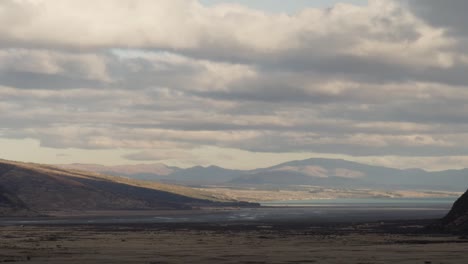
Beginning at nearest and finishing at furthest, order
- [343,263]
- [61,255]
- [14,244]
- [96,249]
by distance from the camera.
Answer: [343,263]
[61,255]
[96,249]
[14,244]

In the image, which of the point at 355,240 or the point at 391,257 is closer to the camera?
the point at 391,257

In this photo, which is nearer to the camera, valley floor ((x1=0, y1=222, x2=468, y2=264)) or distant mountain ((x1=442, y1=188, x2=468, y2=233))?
valley floor ((x1=0, y1=222, x2=468, y2=264))

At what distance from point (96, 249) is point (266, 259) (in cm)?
2691

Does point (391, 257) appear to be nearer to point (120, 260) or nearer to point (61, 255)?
point (120, 260)

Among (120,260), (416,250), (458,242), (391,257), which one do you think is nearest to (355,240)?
(458,242)

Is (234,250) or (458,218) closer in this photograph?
(234,250)

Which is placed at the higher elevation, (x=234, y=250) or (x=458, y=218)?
(x=458, y=218)

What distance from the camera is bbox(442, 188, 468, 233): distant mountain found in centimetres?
13421

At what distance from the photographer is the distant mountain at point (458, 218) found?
134212 mm

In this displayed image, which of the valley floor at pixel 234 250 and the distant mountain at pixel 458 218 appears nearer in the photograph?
the valley floor at pixel 234 250

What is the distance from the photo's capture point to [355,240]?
11888 centimetres

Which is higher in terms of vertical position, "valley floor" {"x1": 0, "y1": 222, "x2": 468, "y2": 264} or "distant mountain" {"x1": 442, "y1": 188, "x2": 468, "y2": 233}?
"distant mountain" {"x1": 442, "y1": 188, "x2": 468, "y2": 233}

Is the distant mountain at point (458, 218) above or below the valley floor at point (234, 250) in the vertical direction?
above

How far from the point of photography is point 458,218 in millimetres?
137750
